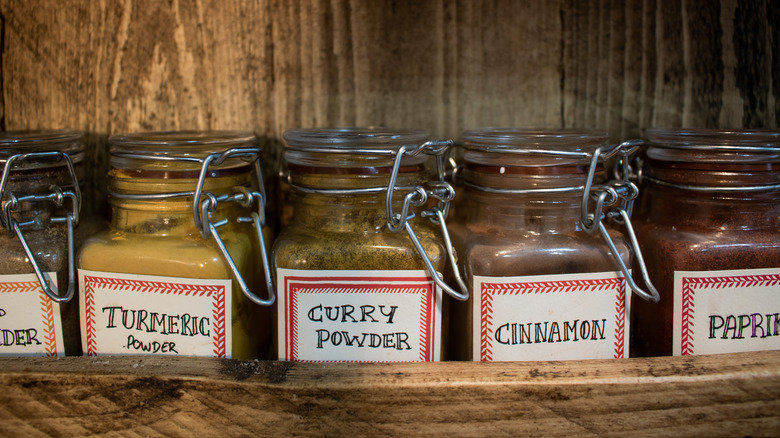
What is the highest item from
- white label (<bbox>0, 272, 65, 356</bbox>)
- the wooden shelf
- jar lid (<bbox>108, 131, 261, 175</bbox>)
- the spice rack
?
the spice rack

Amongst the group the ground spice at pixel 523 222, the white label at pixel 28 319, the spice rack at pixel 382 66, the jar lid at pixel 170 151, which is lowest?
the white label at pixel 28 319

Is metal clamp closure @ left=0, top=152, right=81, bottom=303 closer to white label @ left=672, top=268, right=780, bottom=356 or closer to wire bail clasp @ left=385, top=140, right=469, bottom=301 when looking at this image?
wire bail clasp @ left=385, top=140, right=469, bottom=301

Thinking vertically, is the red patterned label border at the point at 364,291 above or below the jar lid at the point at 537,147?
below

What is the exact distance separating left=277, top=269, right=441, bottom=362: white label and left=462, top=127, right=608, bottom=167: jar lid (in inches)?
5.4

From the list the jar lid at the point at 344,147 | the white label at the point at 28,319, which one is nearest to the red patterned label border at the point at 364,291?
the jar lid at the point at 344,147

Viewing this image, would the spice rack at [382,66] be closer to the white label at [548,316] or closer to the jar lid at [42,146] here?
the jar lid at [42,146]

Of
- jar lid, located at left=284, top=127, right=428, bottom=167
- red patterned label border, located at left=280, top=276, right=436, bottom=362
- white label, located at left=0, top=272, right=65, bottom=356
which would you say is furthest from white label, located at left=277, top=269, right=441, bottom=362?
white label, located at left=0, top=272, right=65, bottom=356

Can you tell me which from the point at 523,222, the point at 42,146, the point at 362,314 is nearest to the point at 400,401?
the point at 362,314

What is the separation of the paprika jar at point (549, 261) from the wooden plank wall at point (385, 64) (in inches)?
6.5

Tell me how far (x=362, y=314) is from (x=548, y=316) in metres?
0.16

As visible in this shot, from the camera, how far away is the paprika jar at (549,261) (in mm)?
516

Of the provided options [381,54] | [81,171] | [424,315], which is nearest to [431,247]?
[424,315]

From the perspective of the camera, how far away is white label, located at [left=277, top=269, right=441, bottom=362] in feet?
1.69

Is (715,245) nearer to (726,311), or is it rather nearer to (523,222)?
(726,311)
